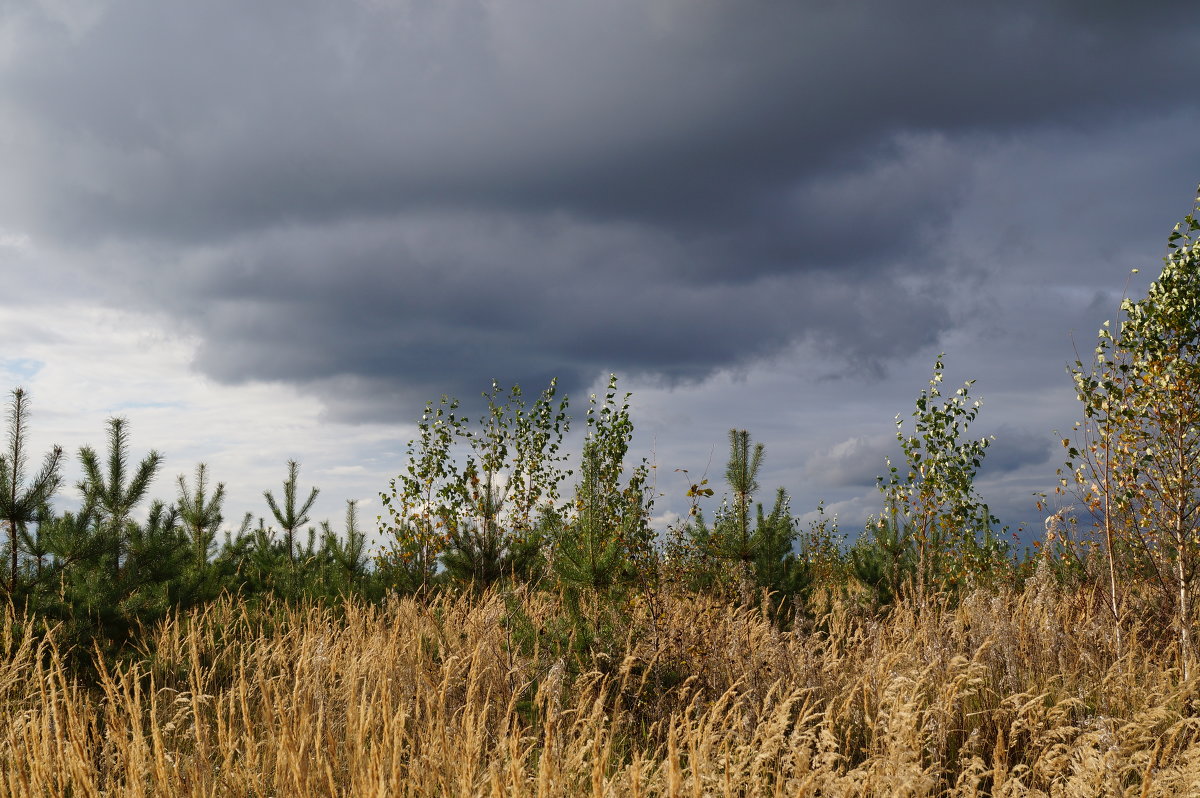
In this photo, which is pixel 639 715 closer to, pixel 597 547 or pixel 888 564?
pixel 597 547

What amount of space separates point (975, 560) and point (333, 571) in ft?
28.2

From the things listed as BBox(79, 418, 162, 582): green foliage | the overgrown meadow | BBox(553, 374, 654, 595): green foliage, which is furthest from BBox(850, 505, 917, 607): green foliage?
BBox(79, 418, 162, 582): green foliage

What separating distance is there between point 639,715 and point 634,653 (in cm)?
44

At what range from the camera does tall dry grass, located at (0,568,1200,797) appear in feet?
10.5

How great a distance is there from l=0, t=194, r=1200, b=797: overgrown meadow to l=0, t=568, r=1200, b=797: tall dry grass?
0.11 ft

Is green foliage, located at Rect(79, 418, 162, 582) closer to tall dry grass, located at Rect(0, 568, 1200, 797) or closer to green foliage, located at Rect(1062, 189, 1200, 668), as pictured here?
tall dry grass, located at Rect(0, 568, 1200, 797)

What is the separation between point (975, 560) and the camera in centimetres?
1086

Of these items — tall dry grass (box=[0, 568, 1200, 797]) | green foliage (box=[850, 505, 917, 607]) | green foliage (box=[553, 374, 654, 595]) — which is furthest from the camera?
green foliage (box=[850, 505, 917, 607])

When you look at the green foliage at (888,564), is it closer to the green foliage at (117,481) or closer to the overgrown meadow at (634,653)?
the overgrown meadow at (634,653)

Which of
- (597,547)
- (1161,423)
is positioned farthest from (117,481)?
(1161,423)

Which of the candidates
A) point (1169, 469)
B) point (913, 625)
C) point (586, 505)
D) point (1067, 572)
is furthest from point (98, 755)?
point (1067, 572)

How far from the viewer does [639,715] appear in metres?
5.40

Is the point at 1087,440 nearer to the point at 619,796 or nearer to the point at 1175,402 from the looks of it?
the point at 1175,402

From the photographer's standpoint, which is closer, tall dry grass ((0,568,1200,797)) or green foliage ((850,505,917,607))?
tall dry grass ((0,568,1200,797))
